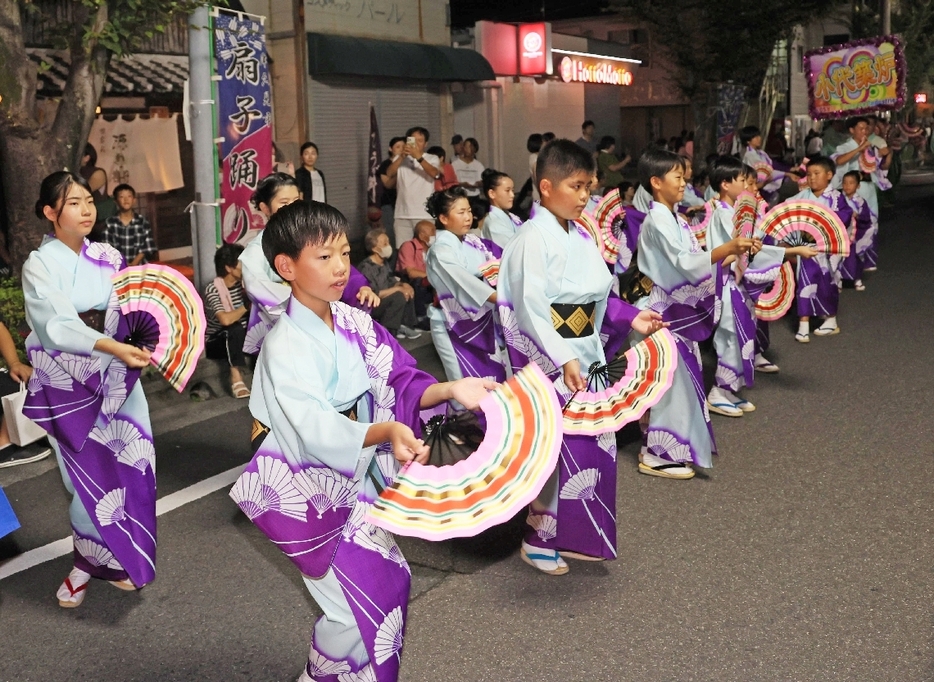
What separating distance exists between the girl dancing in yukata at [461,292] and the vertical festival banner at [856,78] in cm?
1105

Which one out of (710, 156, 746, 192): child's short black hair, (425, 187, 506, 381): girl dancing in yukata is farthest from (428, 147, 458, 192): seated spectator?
(425, 187, 506, 381): girl dancing in yukata

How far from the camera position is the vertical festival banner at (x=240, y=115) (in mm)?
8664

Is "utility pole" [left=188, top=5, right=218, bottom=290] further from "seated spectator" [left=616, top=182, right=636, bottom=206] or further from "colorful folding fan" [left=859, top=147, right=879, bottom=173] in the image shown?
"colorful folding fan" [left=859, top=147, right=879, bottom=173]

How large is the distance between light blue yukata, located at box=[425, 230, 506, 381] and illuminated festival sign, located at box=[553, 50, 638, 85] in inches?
738

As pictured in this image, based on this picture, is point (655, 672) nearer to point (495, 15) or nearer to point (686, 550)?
point (686, 550)

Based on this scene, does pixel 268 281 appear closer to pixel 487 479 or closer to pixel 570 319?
pixel 570 319

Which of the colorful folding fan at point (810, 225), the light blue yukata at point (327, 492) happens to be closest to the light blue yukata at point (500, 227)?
the colorful folding fan at point (810, 225)

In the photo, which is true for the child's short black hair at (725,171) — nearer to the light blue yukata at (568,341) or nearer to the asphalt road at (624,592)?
the asphalt road at (624,592)

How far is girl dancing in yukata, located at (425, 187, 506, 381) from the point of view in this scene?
21.6ft

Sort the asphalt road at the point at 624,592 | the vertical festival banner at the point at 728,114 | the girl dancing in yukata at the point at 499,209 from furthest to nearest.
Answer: the vertical festival banner at the point at 728,114
the girl dancing in yukata at the point at 499,209
the asphalt road at the point at 624,592

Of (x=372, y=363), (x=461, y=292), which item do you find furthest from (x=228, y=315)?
(x=372, y=363)

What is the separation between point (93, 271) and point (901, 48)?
14.8m

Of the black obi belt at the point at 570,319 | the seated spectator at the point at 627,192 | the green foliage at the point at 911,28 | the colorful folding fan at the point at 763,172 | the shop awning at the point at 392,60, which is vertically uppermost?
the green foliage at the point at 911,28

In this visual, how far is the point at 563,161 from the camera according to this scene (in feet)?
15.0
